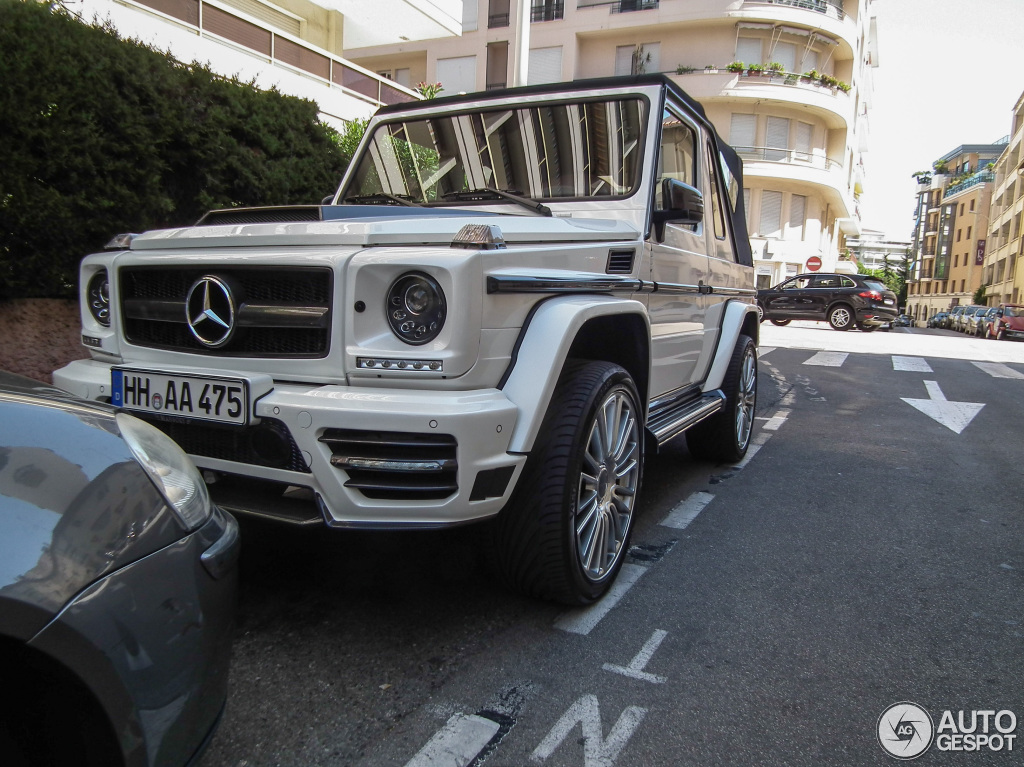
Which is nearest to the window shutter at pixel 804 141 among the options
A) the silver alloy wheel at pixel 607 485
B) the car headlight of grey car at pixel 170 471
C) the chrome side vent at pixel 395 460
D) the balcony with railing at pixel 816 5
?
the balcony with railing at pixel 816 5

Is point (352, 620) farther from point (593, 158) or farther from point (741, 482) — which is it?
point (741, 482)

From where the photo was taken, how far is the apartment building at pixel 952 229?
242 feet

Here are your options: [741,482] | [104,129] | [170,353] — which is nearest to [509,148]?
[170,353]

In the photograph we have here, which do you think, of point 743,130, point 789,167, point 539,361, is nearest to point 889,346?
point 539,361

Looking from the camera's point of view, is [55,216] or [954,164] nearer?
[55,216]

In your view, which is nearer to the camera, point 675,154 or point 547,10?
point 675,154

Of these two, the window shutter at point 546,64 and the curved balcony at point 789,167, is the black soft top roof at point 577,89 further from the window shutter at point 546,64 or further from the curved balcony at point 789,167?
the window shutter at point 546,64

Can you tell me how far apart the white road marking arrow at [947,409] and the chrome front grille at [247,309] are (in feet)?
20.7

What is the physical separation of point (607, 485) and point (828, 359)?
35.9 feet

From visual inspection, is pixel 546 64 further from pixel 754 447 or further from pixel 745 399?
pixel 745 399

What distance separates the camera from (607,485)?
2893 millimetres

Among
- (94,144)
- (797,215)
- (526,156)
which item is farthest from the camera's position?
(797,215)

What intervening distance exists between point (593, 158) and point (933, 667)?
2.48 m

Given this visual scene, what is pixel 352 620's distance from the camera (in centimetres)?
265
